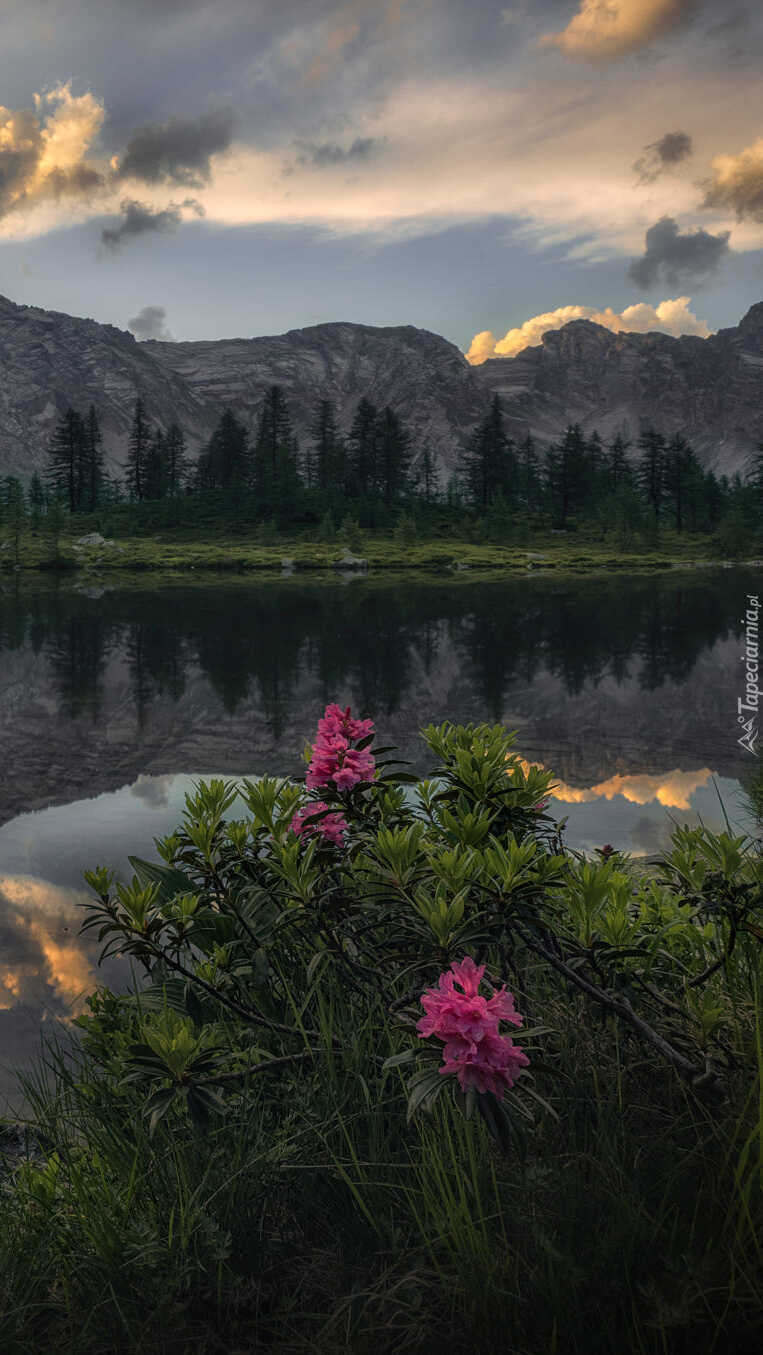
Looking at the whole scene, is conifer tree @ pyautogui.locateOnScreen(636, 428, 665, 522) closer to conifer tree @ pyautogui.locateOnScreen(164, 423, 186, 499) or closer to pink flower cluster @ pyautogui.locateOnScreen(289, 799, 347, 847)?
conifer tree @ pyautogui.locateOnScreen(164, 423, 186, 499)

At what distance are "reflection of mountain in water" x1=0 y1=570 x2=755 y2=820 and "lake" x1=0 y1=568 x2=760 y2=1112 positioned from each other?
0.21ft

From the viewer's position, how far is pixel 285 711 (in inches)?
587

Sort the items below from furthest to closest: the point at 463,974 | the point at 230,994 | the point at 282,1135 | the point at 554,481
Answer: the point at 554,481 → the point at 230,994 → the point at 282,1135 → the point at 463,974

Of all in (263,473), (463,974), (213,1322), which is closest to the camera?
(463,974)

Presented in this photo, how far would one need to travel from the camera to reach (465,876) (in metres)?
2.78

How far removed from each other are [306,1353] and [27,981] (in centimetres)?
376

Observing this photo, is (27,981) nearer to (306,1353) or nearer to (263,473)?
(306,1353)

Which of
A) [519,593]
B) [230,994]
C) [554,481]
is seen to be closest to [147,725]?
[230,994]

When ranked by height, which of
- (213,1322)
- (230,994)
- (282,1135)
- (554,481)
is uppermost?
(554,481)

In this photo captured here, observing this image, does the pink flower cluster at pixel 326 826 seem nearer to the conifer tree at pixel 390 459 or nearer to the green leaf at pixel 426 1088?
the green leaf at pixel 426 1088

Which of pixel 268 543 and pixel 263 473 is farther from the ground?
pixel 263 473

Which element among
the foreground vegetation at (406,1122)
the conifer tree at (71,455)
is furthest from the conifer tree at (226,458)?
the foreground vegetation at (406,1122)

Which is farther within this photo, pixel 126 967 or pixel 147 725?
pixel 147 725

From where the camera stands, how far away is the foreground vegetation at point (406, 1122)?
2277 millimetres
